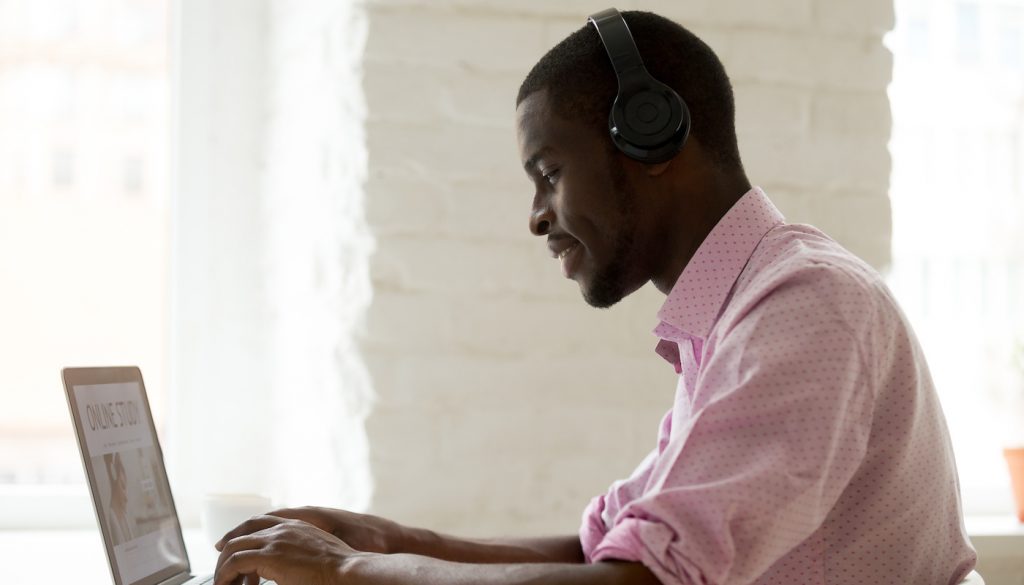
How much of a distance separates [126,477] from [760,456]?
661 millimetres

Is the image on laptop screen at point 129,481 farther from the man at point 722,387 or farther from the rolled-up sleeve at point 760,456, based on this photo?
the rolled-up sleeve at point 760,456

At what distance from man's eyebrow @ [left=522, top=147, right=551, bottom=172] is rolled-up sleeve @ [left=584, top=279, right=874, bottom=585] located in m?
0.35

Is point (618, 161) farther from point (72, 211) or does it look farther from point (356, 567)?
point (72, 211)

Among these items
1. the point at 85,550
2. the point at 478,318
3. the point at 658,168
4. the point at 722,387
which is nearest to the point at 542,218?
the point at 658,168

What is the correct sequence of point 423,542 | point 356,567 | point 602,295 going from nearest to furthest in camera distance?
1. point 356,567
2. point 602,295
3. point 423,542

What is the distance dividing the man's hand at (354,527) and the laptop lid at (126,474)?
137 mm

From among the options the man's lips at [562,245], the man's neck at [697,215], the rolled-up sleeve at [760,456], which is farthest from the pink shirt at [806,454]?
the man's lips at [562,245]

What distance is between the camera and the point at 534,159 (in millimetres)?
1173

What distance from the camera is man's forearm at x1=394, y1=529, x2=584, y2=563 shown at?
1295 mm

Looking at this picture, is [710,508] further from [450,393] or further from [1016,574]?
[1016,574]

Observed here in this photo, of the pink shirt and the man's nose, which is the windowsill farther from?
the pink shirt

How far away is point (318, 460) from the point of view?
5.65ft

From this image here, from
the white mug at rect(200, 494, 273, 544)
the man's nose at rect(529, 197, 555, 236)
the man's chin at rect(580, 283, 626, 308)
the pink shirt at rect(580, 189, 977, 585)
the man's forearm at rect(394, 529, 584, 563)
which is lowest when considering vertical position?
the man's forearm at rect(394, 529, 584, 563)

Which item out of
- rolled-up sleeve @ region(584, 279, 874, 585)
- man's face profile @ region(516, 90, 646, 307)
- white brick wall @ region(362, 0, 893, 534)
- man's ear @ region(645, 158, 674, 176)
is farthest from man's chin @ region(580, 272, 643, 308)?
white brick wall @ region(362, 0, 893, 534)
